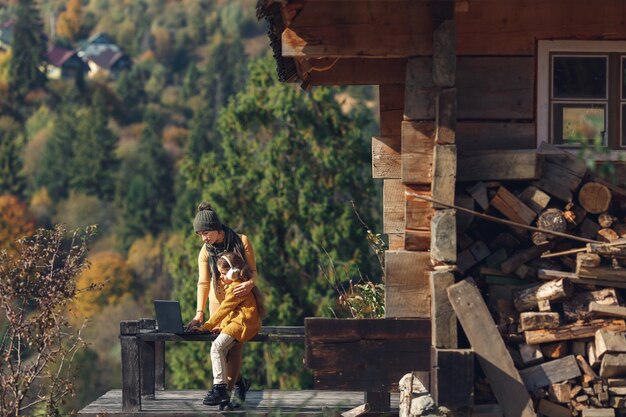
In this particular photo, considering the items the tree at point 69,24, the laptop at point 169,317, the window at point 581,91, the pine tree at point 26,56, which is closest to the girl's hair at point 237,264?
the laptop at point 169,317

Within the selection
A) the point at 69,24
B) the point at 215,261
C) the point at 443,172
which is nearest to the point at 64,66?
the point at 69,24

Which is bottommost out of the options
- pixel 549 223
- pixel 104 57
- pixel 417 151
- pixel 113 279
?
pixel 113 279

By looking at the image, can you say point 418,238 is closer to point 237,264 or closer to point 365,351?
point 365,351

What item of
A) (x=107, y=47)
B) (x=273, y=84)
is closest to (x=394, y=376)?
(x=273, y=84)

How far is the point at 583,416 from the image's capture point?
9.45 meters

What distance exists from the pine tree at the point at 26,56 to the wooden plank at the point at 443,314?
108m

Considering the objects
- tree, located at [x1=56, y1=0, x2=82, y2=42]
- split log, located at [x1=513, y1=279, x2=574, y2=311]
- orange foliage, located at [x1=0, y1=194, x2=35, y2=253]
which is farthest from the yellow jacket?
tree, located at [x1=56, y1=0, x2=82, y2=42]

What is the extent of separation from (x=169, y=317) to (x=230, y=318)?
547 millimetres

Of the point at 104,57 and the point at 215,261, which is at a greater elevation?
the point at 104,57

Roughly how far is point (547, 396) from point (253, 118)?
25.8 meters

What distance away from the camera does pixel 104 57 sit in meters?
131

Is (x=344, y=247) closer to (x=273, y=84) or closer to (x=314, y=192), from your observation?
(x=314, y=192)

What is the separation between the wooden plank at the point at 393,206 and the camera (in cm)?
1153

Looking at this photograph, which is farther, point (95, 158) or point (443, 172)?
point (95, 158)
